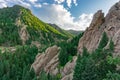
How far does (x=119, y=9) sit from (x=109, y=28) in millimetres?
13524

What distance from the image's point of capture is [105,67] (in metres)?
74.4

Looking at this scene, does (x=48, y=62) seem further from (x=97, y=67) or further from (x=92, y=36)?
(x=97, y=67)

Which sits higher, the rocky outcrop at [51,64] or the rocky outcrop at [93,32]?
the rocky outcrop at [93,32]

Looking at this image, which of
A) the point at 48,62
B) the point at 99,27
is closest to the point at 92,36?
the point at 99,27

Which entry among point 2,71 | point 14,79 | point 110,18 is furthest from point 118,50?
point 2,71

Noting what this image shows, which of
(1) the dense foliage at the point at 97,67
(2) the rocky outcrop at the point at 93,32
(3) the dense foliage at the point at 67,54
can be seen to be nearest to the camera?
(1) the dense foliage at the point at 97,67

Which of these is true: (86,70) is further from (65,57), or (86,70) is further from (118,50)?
(65,57)

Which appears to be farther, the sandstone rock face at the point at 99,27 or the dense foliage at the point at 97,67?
the sandstone rock face at the point at 99,27

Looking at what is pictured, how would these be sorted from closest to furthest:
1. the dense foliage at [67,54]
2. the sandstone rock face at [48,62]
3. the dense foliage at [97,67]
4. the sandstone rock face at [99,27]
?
the dense foliage at [97,67]
the sandstone rock face at [99,27]
the dense foliage at [67,54]
the sandstone rock face at [48,62]

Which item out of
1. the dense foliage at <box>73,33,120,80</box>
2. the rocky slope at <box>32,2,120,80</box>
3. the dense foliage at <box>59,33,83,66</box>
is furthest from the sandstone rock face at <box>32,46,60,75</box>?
the dense foliage at <box>73,33,120,80</box>

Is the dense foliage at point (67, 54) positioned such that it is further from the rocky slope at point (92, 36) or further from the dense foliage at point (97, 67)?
the dense foliage at point (97, 67)

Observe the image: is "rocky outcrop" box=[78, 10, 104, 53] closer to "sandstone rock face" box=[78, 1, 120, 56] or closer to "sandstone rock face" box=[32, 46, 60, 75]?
"sandstone rock face" box=[78, 1, 120, 56]

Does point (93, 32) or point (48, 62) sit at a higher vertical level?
point (93, 32)

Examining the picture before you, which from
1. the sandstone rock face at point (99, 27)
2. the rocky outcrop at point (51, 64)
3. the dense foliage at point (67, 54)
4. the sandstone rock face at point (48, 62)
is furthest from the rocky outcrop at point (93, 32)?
the sandstone rock face at point (48, 62)
